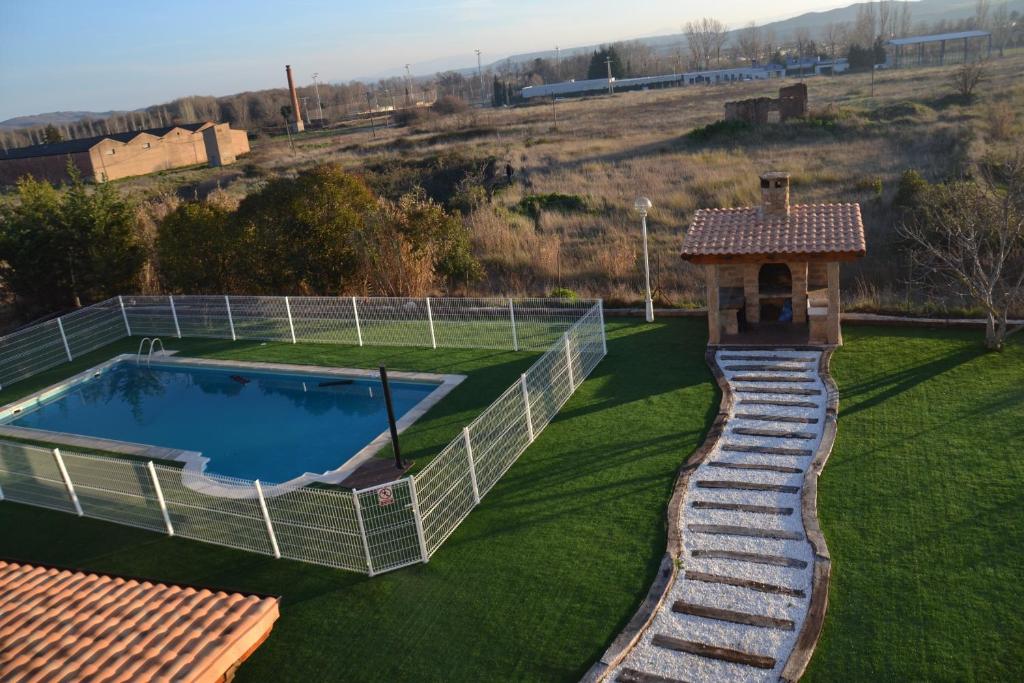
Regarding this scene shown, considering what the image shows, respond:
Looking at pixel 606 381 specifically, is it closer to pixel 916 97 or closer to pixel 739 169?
pixel 739 169

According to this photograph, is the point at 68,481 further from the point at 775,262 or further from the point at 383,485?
the point at 775,262

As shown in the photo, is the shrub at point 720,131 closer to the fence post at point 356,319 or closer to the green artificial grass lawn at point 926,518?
the fence post at point 356,319

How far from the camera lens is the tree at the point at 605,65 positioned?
107925 mm

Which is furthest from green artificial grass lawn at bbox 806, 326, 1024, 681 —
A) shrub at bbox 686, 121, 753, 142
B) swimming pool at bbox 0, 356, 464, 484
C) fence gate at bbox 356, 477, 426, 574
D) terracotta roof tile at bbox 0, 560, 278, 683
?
shrub at bbox 686, 121, 753, 142

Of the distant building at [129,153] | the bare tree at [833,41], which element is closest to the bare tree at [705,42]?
the bare tree at [833,41]

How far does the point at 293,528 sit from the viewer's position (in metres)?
8.84

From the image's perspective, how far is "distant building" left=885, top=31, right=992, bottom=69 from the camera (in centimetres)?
8238

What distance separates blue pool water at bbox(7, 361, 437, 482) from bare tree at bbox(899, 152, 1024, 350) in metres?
9.18

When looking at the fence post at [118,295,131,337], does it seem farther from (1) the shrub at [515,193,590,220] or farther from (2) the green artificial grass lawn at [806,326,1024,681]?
(2) the green artificial grass lawn at [806,326,1024,681]

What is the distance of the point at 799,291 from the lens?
13547 mm

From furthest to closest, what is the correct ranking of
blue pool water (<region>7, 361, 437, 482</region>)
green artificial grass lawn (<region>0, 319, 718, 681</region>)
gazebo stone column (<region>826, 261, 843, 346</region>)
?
gazebo stone column (<region>826, 261, 843, 346</region>) → blue pool water (<region>7, 361, 437, 482</region>) → green artificial grass lawn (<region>0, 319, 718, 681</region>)

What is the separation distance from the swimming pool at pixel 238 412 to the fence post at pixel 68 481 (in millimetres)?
1759

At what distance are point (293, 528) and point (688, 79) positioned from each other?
331 ft

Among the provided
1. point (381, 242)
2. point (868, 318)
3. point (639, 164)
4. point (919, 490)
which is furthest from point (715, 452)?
point (639, 164)
